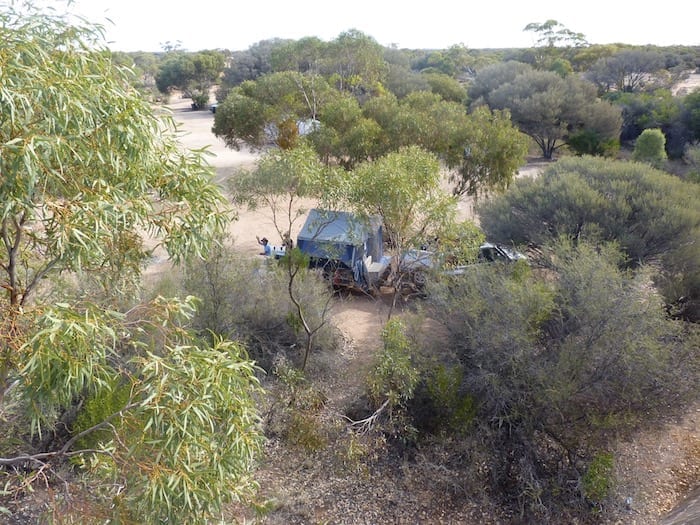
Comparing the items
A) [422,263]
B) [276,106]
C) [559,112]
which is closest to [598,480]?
[422,263]

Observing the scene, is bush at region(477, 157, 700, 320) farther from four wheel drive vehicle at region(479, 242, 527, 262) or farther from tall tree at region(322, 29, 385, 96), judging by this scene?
tall tree at region(322, 29, 385, 96)

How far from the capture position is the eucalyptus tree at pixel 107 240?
3.08 metres

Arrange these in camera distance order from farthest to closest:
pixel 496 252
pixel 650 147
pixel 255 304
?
1. pixel 650 147
2. pixel 496 252
3. pixel 255 304

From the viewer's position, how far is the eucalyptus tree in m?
3.08

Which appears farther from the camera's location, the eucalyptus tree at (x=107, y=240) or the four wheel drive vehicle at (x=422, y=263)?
the four wheel drive vehicle at (x=422, y=263)

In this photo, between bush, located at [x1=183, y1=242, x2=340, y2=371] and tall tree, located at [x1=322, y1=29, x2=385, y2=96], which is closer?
bush, located at [x1=183, y1=242, x2=340, y2=371]

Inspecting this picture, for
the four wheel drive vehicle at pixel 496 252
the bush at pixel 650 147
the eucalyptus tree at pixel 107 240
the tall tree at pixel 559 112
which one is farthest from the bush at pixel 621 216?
the tall tree at pixel 559 112

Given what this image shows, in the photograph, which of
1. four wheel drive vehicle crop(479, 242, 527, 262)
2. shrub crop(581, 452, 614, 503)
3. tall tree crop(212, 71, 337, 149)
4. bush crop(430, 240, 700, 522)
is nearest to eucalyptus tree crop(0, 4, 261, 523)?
bush crop(430, 240, 700, 522)

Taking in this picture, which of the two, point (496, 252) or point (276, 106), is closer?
point (496, 252)

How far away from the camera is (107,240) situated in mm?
3752

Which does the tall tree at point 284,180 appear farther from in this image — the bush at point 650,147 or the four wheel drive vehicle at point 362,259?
the bush at point 650,147

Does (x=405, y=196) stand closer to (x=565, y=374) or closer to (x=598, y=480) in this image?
(x=565, y=374)

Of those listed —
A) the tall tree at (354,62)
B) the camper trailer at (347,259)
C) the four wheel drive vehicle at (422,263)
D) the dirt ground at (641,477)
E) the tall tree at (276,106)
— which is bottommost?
the dirt ground at (641,477)

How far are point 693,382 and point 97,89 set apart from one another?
7.88 metres
